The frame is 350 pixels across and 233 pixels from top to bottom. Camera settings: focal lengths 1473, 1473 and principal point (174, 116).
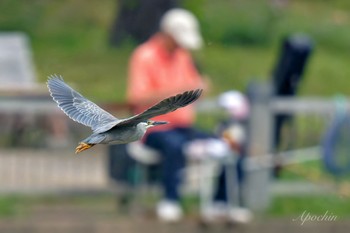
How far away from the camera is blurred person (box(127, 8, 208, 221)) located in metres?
10.2

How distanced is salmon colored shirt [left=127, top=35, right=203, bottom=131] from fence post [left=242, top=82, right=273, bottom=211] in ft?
2.88

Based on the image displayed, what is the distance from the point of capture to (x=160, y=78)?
1022cm

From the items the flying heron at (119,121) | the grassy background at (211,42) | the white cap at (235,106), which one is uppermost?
the grassy background at (211,42)

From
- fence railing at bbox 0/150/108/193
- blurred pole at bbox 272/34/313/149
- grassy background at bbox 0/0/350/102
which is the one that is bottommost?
fence railing at bbox 0/150/108/193

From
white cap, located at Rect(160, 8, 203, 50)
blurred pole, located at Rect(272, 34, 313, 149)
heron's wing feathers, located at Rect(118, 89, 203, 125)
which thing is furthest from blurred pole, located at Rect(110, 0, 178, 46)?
heron's wing feathers, located at Rect(118, 89, 203, 125)

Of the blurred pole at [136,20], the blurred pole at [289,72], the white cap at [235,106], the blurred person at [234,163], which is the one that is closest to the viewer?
the blurred person at [234,163]

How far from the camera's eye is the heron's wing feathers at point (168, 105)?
15.0ft

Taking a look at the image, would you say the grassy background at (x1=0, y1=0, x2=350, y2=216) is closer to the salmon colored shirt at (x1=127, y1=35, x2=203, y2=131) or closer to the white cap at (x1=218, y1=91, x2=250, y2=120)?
the white cap at (x1=218, y1=91, x2=250, y2=120)

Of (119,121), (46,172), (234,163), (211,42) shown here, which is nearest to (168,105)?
(119,121)

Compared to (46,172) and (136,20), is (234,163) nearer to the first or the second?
(46,172)

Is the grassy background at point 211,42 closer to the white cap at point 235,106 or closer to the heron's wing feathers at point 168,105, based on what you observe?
the white cap at point 235,106

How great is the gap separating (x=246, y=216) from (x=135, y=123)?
20.6 ft

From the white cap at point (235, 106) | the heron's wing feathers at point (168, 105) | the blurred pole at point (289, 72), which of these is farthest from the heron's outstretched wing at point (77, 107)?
the blurred pole at point (289, 72)

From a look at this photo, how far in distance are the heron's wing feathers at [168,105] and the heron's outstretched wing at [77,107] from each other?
0.21 meters
